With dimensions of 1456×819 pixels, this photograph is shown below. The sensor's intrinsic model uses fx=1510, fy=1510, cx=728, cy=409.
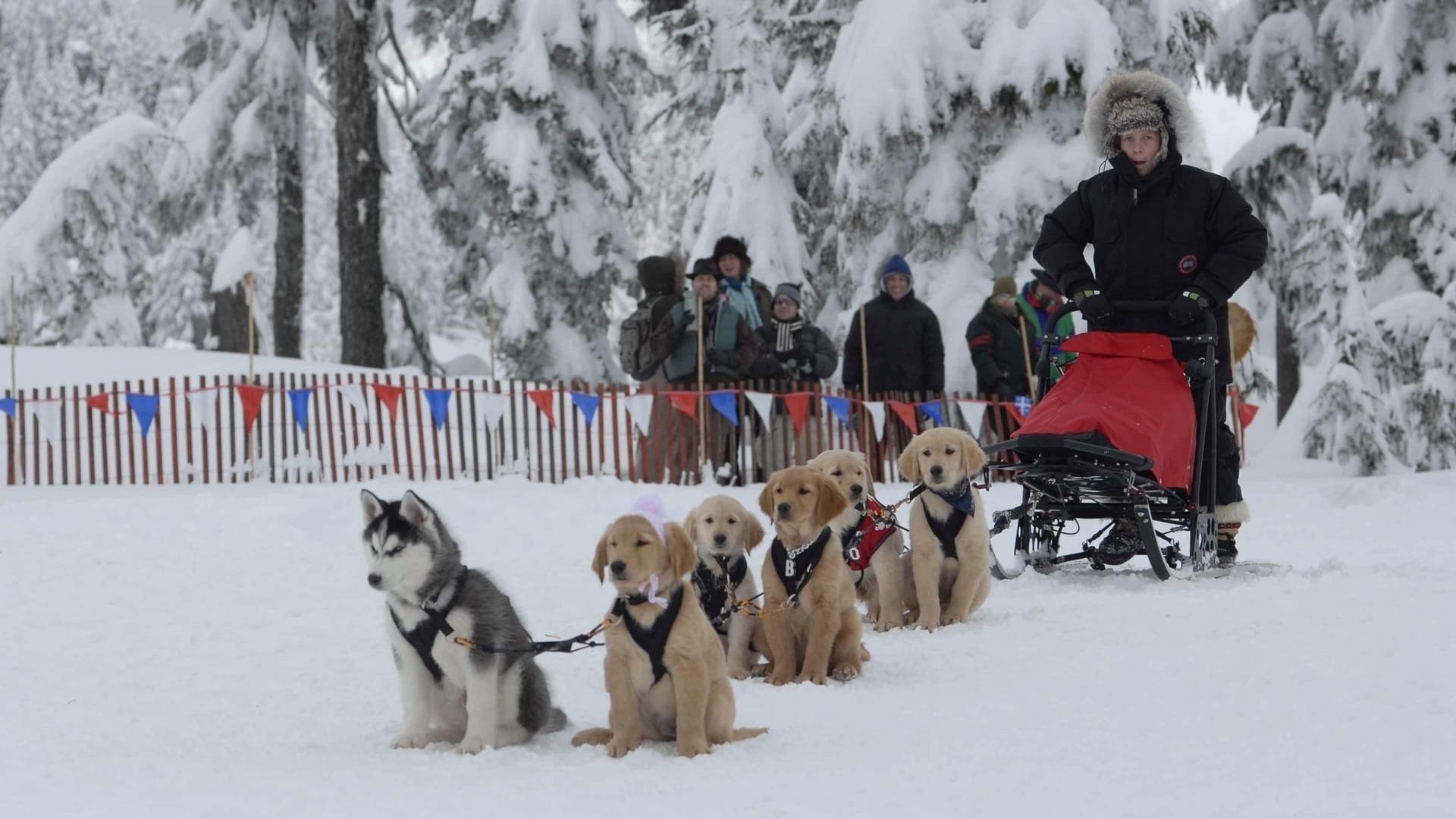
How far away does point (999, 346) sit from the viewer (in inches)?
613

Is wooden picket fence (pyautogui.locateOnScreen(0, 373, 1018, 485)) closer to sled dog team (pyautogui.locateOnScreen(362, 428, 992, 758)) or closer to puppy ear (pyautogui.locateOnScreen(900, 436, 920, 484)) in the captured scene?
puppy ear (pyautogui.locateOnScreen(900, 436, 920, 484))

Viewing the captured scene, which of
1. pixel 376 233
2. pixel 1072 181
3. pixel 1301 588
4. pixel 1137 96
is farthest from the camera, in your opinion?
pixel 376 233

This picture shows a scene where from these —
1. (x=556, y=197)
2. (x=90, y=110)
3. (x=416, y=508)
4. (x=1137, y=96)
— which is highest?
(x=90, y=110)

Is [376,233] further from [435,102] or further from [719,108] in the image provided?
[719,108]

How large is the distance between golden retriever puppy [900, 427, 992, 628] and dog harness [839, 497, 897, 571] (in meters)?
0.15

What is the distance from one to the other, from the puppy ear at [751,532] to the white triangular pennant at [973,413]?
9939mm

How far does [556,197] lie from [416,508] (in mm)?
18080

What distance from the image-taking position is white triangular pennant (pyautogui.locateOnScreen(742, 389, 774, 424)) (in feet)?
47.3

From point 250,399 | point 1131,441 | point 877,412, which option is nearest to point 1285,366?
point 877,412

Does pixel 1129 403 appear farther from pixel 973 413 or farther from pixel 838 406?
pixel 973 413

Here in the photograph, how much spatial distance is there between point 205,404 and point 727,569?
10.4 metres

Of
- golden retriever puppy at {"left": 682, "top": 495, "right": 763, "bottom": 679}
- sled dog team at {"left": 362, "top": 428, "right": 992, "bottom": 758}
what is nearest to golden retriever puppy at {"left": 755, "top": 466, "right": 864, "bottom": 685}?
golden retriever puppy at {"left": 682, "top": 495, "right": 763, "bottom": 679}

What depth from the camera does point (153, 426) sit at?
16.5m

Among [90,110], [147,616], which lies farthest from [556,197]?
[90,110]
